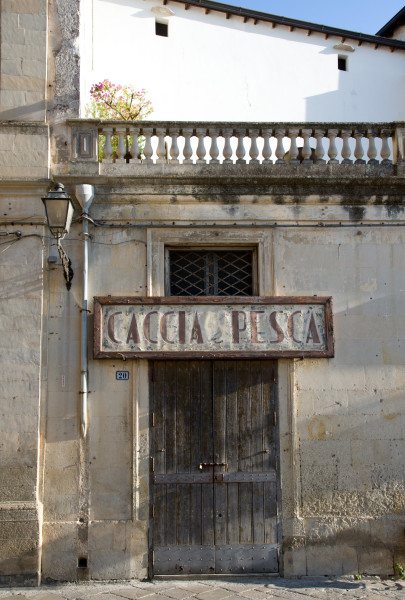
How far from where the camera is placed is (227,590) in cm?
752

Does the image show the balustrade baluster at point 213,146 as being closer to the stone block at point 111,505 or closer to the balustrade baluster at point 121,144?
the balustrade baluster at point 121,144

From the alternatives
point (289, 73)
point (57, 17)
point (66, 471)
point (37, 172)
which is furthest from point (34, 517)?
point (289, 73)

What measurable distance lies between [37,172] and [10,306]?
5.35 feet

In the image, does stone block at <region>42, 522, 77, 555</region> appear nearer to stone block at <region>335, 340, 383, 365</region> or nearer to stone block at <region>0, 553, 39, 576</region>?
stone block at <region>0, 553, 39, 576</region>

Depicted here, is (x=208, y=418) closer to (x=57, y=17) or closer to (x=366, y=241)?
(x=366, y=241)

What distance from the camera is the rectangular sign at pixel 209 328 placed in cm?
810

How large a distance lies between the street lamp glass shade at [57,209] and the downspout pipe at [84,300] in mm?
578

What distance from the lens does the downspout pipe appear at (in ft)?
26.2

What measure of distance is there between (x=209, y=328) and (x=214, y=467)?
1.62 metres

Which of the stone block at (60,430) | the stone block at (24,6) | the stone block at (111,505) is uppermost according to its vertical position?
the stone block at (24,6)

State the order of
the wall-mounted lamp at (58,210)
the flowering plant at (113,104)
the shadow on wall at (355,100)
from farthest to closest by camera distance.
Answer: the shadow on wall at (355,100) < the flowering plant at (113,104) < the wall-mounted lamp at (58,210)

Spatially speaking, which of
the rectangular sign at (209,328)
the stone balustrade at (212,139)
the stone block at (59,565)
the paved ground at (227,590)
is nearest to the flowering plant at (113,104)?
the stone balustrade at (212,139)

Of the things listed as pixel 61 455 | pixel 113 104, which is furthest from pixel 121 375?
pixel 113 104

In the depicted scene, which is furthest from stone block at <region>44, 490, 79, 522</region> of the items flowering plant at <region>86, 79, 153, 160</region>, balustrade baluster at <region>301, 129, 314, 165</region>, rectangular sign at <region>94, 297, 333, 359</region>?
flowering plant at <region>86, 79, 153, 160</region>
